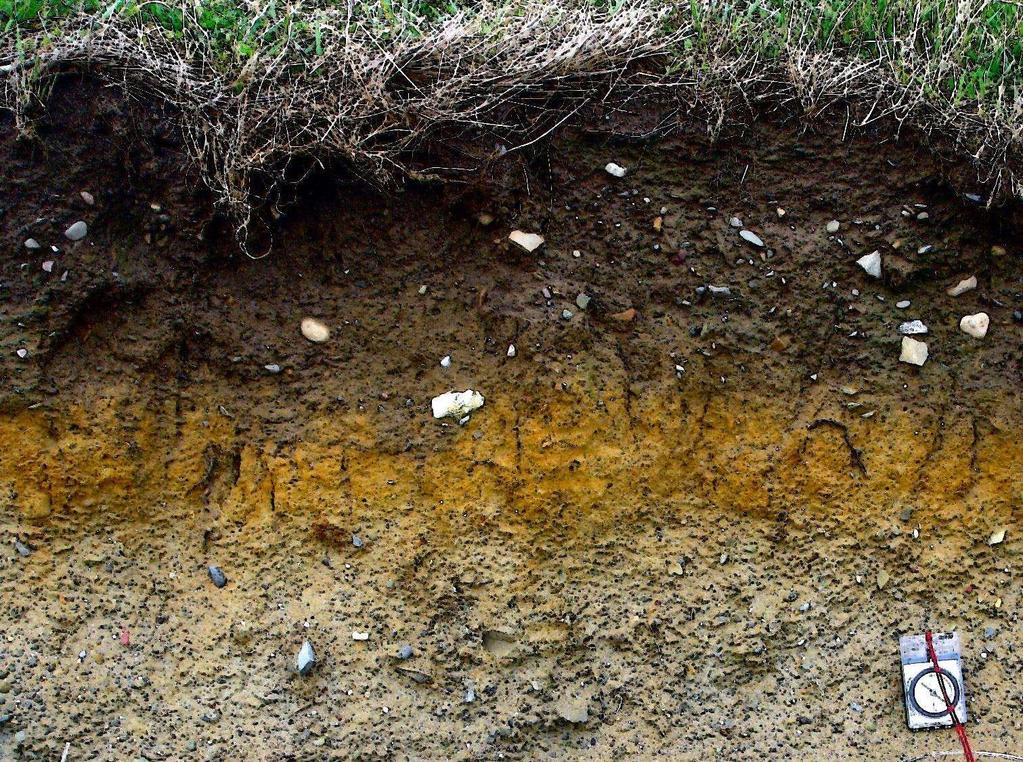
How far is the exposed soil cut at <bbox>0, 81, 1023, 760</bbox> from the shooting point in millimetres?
2246

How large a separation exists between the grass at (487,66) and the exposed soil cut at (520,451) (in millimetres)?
90

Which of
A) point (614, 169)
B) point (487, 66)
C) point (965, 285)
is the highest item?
point (487, 66)

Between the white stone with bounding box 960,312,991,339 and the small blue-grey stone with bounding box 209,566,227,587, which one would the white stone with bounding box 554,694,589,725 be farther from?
the white stone with bounding box 960,312,991,339

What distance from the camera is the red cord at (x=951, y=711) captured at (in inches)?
86.8

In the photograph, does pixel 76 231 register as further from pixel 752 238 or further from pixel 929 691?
pixel 929 691

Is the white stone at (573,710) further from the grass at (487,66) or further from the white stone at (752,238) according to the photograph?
the grass at (487,66)

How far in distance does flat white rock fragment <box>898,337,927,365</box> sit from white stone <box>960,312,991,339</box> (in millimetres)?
117

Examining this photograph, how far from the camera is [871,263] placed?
2352 millimetres

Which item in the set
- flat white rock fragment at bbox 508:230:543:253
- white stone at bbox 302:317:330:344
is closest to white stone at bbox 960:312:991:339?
flat white rock fragment at bbox 508:230:543:253

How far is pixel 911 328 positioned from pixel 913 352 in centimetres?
6

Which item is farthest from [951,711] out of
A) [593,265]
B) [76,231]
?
[76,231]

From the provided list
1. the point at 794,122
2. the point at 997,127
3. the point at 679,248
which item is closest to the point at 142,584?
the point at 679,248

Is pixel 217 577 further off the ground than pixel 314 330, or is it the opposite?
pixel 314 330

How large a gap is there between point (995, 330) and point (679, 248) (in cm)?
82
